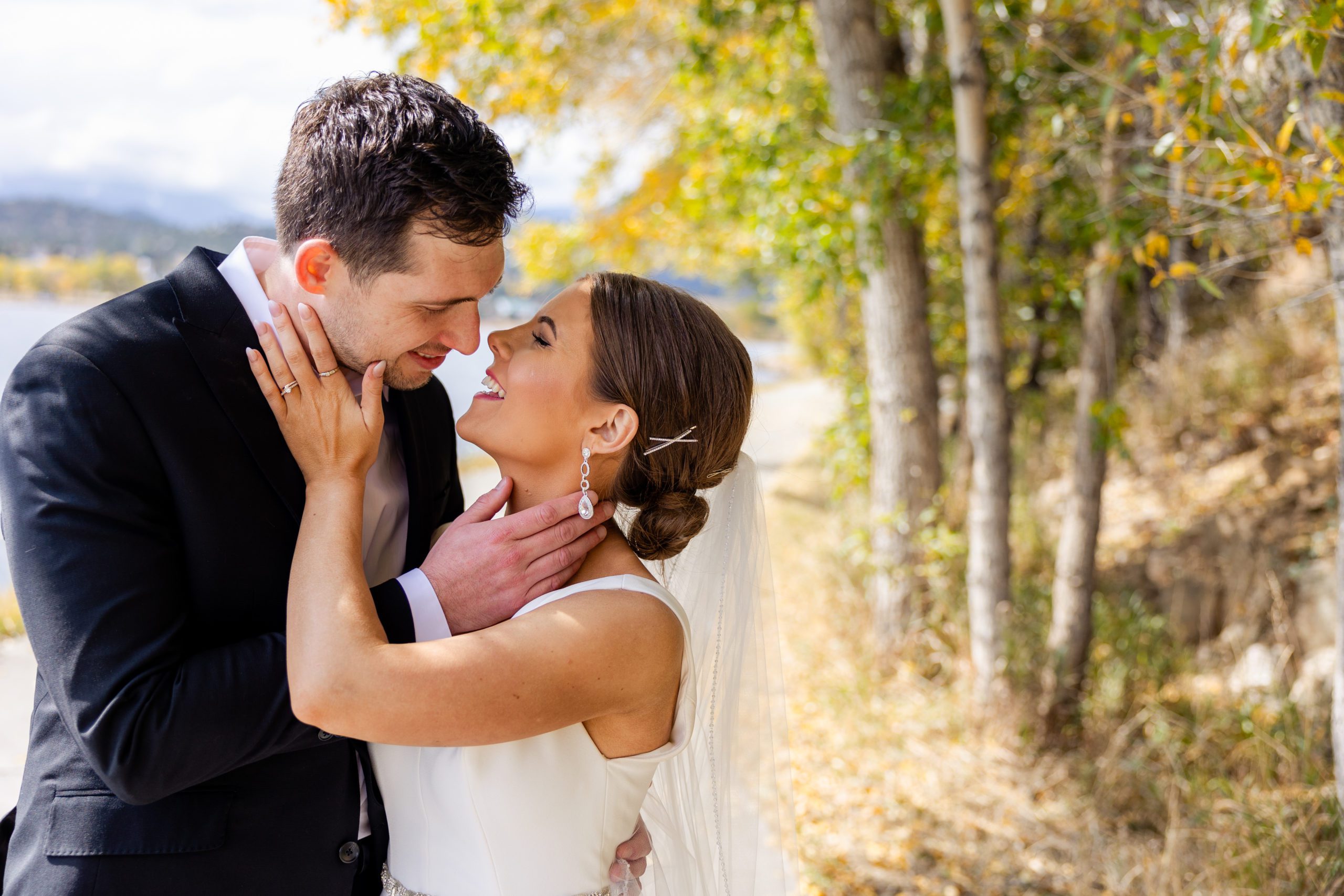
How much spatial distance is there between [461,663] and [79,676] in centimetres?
53

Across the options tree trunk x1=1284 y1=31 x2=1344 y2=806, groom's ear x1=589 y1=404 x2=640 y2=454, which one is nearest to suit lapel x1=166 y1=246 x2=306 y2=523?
groom's ear x1=589 y1=404 x2=640 y2=454

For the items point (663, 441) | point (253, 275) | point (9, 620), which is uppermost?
point (253, 275)

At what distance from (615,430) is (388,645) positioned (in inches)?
24.6

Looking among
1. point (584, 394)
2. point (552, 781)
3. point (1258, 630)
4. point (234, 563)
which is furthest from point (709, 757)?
point (1258, 630)

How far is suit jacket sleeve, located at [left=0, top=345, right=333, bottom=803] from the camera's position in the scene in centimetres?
134

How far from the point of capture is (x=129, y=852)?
148 centimetres

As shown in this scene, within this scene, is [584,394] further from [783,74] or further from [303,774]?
[783,74]

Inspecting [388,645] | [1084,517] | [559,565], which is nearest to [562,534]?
[559,565]

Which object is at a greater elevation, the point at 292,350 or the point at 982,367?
the point at 292,350

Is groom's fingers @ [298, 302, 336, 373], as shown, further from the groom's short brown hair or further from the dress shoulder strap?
the dress shoulder strap

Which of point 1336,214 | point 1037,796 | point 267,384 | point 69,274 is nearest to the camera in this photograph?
point 267,384

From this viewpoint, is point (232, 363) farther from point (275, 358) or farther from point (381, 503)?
point (381, 503)

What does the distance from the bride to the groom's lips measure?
11 centimetres

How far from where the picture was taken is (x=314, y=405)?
62.6 inches
